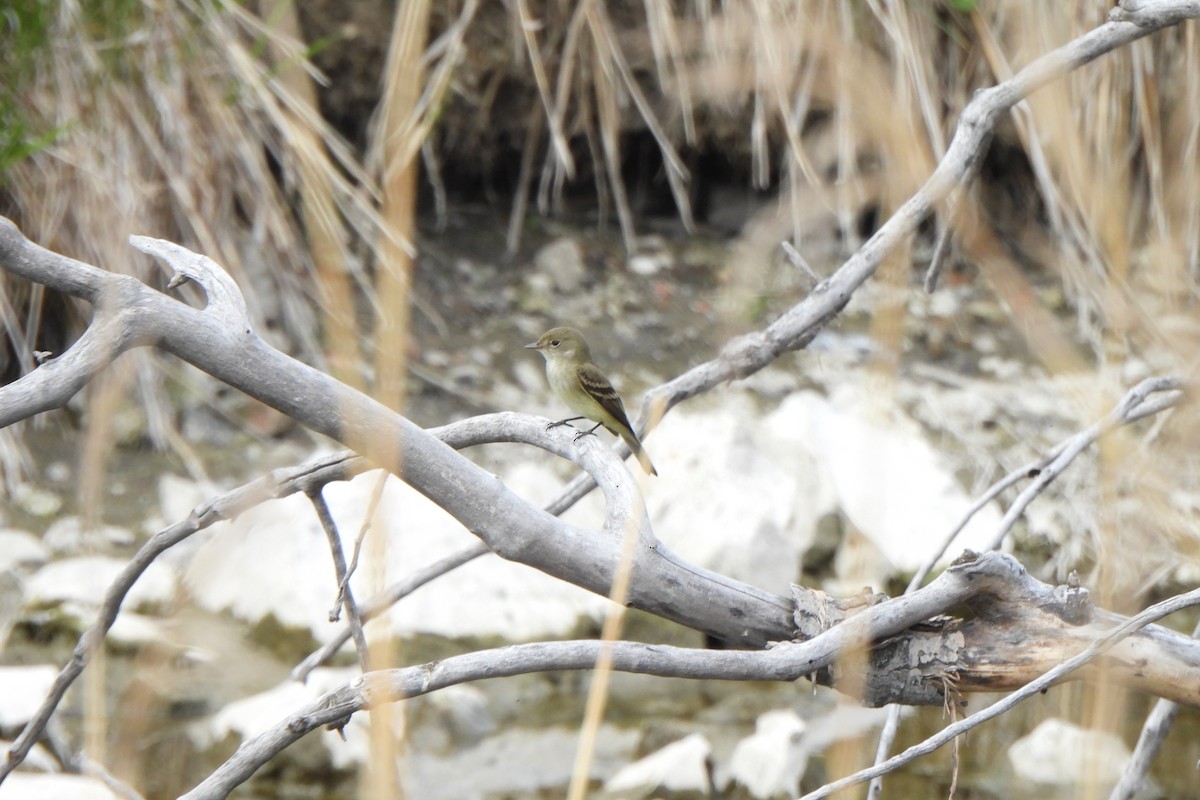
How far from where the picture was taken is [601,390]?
4020 mm

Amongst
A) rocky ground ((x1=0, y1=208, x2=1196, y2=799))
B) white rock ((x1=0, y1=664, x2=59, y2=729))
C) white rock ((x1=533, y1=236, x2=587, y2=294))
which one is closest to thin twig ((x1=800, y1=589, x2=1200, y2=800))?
rocky ground ((x1=0, y1=208, x2=1196, y2=799))

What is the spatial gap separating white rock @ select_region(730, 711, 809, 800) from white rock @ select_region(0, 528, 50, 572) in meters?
2.54

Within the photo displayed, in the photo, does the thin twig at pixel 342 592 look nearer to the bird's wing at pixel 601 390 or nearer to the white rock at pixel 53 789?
the white rock at pixel 53 789

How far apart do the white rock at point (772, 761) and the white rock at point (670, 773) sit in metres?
0.12

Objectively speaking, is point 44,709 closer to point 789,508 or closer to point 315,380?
point 315,380

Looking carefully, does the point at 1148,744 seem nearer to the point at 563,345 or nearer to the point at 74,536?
the point at 563,345

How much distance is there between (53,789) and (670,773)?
1742 millimetres

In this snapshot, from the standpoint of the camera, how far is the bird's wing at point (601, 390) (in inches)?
156

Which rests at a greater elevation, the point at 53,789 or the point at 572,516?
the point at 53,789

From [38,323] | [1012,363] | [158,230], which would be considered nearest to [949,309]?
[1012,363]

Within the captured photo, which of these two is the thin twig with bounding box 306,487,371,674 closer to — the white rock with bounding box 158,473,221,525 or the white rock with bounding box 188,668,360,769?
the white rock with bounding box 188,668,360,769

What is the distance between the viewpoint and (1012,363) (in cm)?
635

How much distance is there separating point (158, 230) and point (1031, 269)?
14.0 feet

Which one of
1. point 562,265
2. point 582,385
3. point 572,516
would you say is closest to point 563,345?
point 582,385
